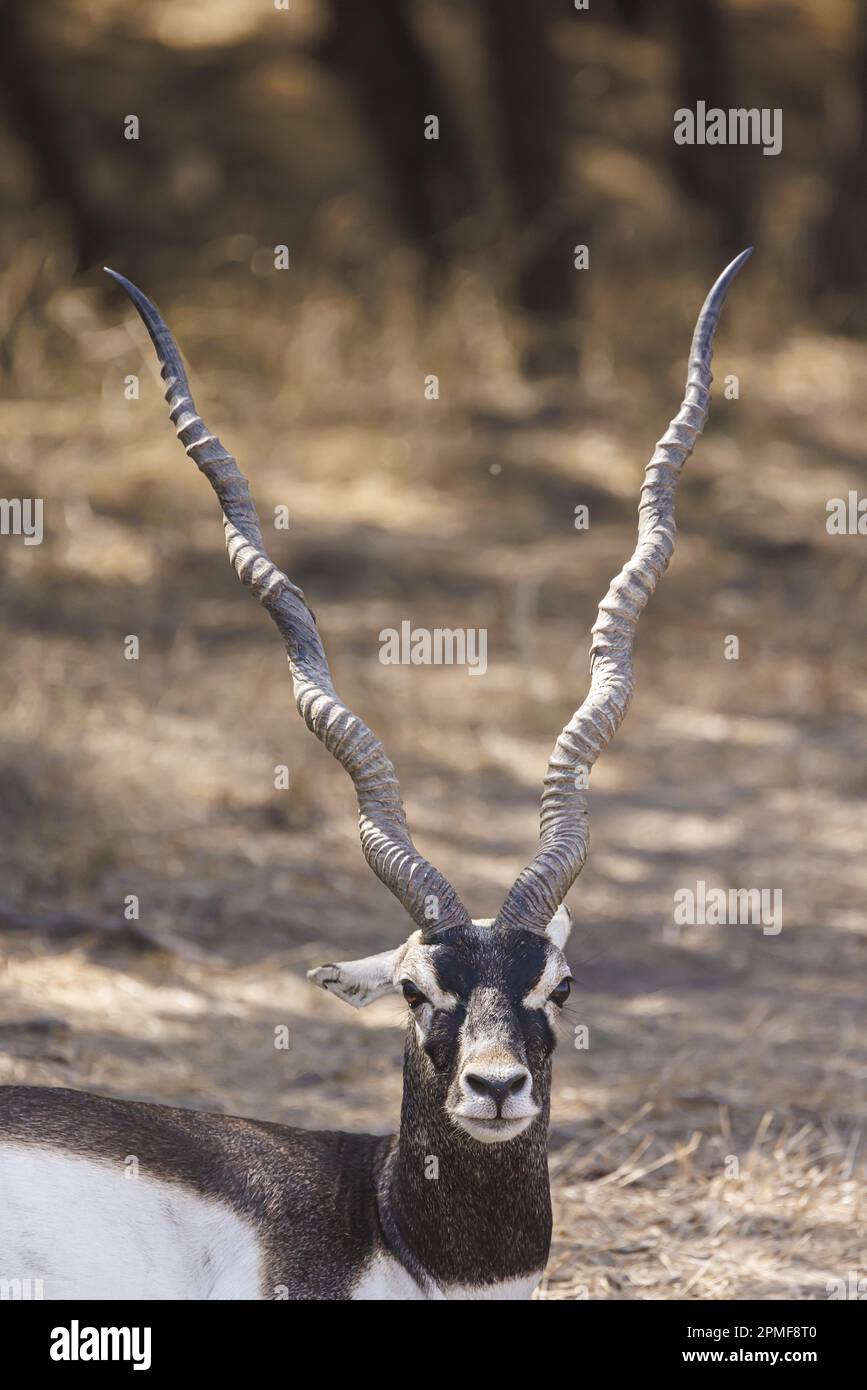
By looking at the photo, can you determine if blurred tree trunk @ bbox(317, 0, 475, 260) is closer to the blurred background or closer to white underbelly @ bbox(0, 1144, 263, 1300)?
the blurred background

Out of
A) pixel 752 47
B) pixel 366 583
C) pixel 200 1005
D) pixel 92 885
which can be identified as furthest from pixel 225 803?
pixel 752 47

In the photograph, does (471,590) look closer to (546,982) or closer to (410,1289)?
(546,982)

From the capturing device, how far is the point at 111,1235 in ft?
13.7

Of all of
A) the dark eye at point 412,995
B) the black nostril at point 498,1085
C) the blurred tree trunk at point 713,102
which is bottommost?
the black nostril at point 498,1085

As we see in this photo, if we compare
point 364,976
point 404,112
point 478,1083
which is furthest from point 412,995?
point 404,112

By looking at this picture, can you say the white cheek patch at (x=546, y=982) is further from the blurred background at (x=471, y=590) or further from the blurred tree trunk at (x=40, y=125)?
the blurred tree trunk at (x=40, y=125)

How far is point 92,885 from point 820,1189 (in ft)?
11.0

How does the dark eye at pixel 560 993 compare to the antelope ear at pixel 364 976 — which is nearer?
the dark eye at pixel 560 993

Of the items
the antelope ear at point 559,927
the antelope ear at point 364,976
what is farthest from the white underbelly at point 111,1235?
the antelope ear at point 559,927

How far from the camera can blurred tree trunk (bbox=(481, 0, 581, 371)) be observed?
13117 millimetres

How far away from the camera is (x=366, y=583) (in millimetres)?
10766

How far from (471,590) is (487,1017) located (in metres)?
6.95

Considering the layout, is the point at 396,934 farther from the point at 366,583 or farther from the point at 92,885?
Result: the point at 366,583

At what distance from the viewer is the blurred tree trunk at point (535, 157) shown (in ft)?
43.0
